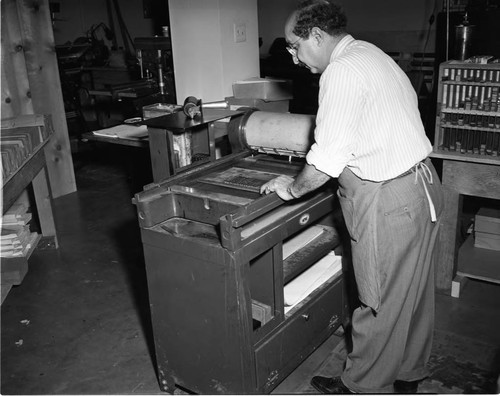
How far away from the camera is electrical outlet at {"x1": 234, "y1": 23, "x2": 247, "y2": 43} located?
3.22 metres

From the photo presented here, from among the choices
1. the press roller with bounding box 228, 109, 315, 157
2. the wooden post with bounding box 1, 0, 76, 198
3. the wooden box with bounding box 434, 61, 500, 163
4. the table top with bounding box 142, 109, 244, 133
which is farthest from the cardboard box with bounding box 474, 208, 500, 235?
the wooden post with bounding box 1, 0, 76, 198

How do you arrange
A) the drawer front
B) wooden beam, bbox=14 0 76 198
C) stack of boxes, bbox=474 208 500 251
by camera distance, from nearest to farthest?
the drawer front → stack of boxes, bbox=474 208 500 251 → wooden beam, bbox=14 0 76 198

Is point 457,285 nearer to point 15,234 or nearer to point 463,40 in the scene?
point 463,40

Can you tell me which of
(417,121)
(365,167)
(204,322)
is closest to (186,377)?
(204,322)

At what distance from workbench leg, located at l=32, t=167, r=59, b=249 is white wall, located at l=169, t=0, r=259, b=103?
1.01 m

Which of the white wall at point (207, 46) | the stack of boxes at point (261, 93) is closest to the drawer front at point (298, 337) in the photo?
the stack of boxes at point (261, 93)

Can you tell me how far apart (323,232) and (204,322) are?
2.36 feet

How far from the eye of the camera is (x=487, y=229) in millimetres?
2824

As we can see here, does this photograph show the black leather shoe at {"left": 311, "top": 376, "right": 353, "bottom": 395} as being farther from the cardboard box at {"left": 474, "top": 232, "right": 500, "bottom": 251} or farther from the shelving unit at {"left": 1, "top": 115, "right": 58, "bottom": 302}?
the shelving unit at {"left": 1, "top": 115, "right": 58, "bottom": 302}

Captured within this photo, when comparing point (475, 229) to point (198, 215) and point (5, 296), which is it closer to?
point (198, 215)

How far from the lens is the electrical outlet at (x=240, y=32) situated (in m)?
3.22

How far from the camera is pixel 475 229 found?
9.40 ft

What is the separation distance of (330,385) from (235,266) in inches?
28.9

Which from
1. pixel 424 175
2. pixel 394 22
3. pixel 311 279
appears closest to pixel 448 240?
pixel 311 279
